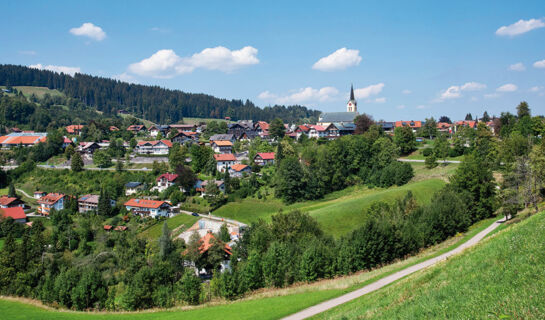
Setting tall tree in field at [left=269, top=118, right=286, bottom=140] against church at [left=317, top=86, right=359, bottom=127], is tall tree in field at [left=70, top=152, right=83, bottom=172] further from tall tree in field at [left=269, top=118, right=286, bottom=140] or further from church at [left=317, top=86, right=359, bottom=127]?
church at [left=317, top=86, right=359, bottom=127]

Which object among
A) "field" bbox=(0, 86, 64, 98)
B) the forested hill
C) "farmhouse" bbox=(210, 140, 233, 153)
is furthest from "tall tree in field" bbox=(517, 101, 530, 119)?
"field" bbox=(0, 86, 64, 98)

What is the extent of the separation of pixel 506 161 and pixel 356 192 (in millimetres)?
21965

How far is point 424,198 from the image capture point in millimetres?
46219

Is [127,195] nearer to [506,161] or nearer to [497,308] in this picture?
[506,161]

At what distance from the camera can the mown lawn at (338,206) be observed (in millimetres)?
43344

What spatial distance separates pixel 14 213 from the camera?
62906 millimetres

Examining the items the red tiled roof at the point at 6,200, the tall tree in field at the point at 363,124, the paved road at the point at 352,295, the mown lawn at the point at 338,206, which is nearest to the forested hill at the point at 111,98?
the red tiled roof at the point at 6,200

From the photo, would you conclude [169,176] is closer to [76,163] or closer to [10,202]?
[76,163]

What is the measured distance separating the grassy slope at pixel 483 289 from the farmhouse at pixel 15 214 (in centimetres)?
6477

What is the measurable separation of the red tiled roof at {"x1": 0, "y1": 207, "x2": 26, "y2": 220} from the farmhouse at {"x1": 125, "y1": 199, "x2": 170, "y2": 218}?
63.2 ft

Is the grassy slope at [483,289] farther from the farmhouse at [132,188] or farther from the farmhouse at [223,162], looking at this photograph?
the farmhouse at [132,188]

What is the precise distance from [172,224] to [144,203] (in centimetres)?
921

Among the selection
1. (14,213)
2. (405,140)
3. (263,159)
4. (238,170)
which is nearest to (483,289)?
(238,170)

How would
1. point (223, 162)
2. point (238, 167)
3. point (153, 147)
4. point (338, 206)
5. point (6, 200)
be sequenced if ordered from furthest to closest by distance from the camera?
point (153, 147), point (223, 162), point (238, 167), point (6, 200), point (338, 206)
